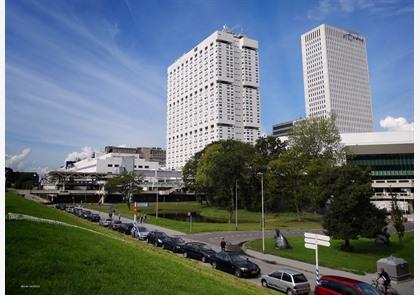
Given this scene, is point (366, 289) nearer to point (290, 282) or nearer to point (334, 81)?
point (290, 282)

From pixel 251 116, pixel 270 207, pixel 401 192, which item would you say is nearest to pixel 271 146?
pixel 270 207

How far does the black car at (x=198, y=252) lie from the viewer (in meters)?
25.1

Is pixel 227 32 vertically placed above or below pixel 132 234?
above

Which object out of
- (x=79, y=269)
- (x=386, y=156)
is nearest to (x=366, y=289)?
(x=79, y=269)

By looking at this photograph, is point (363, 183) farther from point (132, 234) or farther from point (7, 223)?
point (7, 223)

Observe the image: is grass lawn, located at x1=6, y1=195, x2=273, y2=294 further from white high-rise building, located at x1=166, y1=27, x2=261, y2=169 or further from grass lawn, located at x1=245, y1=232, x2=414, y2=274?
white high-rise building, located at x1=166, y1=27, x2=261, y2=169

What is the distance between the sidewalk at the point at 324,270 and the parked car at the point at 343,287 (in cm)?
569

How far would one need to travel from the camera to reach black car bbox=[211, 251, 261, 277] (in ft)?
70.7

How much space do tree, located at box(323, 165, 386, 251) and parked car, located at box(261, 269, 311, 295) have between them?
12319mm

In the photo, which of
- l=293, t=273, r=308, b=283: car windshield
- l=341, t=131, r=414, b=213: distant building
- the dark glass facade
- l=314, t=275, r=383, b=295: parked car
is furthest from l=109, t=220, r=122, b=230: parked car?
the dark glass facade

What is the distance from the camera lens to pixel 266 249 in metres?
32.0

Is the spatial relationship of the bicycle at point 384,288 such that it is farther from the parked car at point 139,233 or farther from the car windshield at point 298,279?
the parked car at point 139,233

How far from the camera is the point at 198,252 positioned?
26.0 meters

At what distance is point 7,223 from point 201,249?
50.6ft
